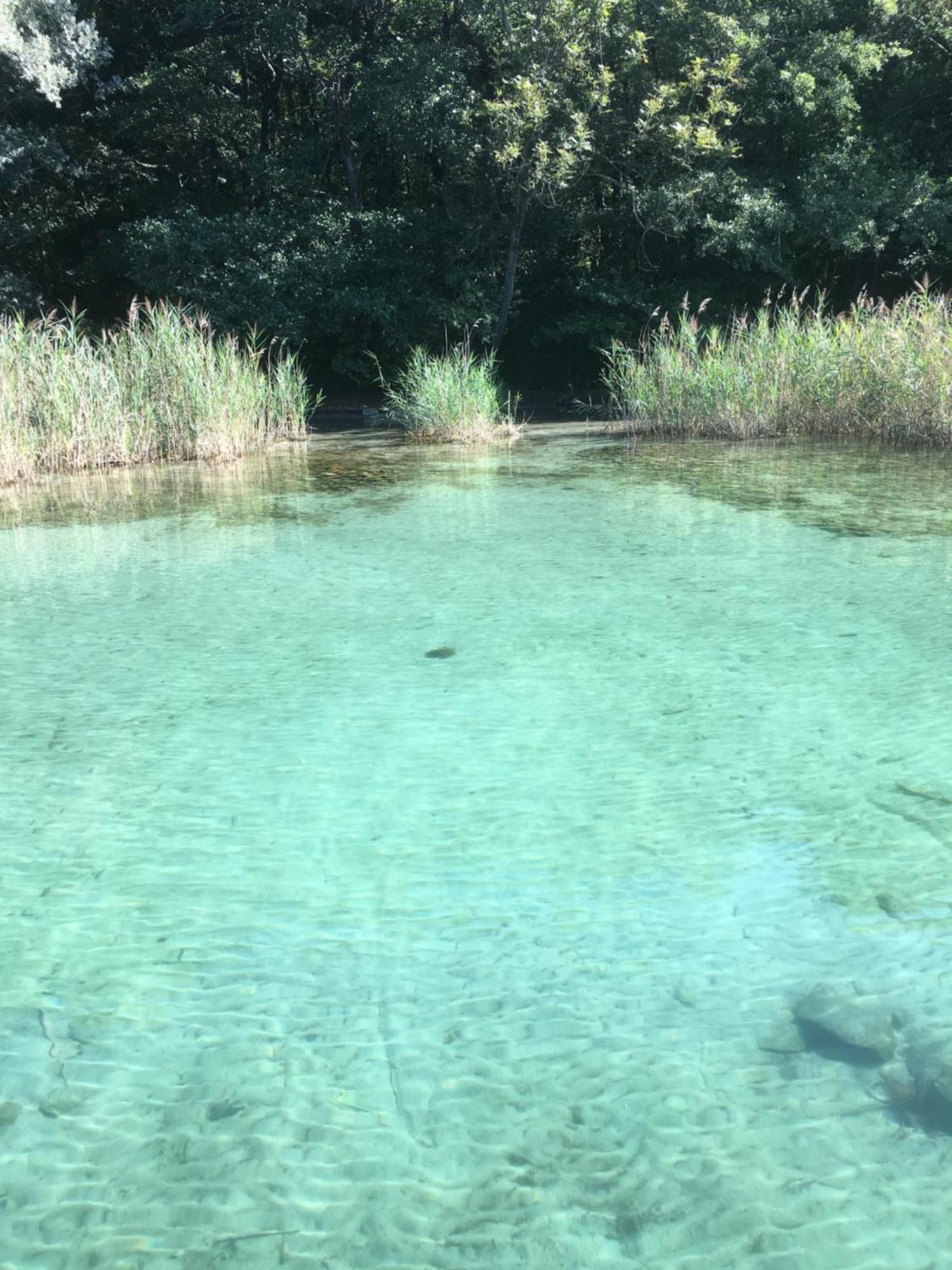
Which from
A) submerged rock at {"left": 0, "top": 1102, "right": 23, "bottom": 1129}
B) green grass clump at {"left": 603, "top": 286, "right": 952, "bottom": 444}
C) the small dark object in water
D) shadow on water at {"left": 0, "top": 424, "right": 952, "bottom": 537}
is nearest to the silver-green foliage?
shadow on water at {"left": 0, "top": 424, "right": 952, "bottom": 537}

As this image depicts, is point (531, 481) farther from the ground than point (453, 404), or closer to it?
closer to it

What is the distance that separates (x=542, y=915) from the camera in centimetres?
226

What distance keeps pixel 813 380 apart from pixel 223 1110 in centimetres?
942

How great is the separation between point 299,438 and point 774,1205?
11.4 meters

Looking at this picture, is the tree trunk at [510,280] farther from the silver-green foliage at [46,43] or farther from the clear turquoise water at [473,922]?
the clear turquoise water at [473,922]

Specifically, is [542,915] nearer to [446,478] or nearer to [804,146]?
[446,478]

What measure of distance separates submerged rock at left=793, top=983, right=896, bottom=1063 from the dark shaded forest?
14.0m

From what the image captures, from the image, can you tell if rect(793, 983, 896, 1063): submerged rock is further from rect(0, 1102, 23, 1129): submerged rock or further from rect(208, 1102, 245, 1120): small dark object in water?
rect(0, 1102, 23, 1129): submerged rock

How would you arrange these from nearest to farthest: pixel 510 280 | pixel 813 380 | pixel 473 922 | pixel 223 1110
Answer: pixel 223 1110 < pixel 473 922 < pixel 813 380 < pixel 510 280

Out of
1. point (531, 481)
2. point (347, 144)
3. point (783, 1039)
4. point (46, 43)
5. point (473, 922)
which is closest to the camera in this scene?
point (783, 1039)

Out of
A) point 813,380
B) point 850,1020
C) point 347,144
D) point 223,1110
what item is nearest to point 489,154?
point 347,144

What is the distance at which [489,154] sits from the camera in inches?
601

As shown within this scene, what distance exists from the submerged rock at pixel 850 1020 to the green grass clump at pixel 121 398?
811cm

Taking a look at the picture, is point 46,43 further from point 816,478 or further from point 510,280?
point 816,478
